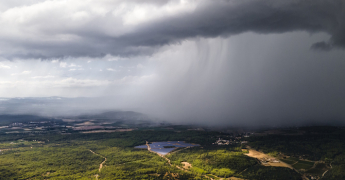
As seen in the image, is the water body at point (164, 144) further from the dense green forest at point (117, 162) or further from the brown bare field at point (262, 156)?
the brown bare field at point (262, 156)

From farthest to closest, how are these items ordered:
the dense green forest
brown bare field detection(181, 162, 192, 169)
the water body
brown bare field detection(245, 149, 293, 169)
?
the water body, brown bare field detection(181, 162, 192, 169), brown bare field detection(245, 149, 293, 169), the dense green forest

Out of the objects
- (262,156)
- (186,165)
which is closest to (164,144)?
(186,165)

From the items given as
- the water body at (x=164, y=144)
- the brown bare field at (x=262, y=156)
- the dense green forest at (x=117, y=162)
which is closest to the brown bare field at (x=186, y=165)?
the dense green forest at (x=117, y=162)

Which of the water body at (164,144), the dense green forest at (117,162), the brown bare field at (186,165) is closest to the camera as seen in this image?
the dense green forest at (117,162)

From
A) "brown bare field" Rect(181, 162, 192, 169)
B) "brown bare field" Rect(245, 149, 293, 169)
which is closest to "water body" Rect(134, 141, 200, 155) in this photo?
"brown bare field" Rect(181, 162, 192, 169)

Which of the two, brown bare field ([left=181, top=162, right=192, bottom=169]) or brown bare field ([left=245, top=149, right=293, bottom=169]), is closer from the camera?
brown bare field ([left=245, top=149, right=293, bottom=169])

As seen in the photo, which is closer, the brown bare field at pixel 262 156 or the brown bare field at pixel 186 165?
the brown bare field at pixel 262 156

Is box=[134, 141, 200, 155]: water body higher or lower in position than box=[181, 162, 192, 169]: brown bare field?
higher

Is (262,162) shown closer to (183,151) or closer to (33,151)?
(183,151)

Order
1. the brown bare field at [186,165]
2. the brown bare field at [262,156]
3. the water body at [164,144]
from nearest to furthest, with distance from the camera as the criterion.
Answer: the brown bare field at [262,156] → the brown bare field at [186,165] → the water body at [164,144]

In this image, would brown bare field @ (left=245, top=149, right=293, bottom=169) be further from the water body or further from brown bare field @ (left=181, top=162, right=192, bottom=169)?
the water body

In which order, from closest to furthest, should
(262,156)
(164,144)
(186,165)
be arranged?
(186,165) < (262,156) < (164,144)

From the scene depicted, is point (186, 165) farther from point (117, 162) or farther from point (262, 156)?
point (262, 156)
